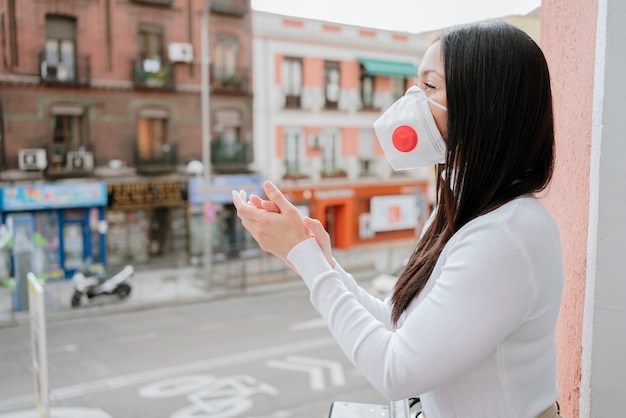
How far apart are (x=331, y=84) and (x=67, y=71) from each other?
451 centimetres

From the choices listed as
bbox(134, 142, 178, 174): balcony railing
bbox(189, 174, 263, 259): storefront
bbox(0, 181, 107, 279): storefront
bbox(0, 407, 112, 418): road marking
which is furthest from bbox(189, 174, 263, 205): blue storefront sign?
bbox(0, 407, 112, 418): road marking

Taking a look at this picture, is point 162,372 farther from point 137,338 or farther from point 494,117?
point 494,117

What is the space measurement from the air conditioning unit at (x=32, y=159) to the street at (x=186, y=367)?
2.13 m

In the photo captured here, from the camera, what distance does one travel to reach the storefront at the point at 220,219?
28.9 feet

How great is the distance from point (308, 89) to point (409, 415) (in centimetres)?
934

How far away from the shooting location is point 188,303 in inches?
277

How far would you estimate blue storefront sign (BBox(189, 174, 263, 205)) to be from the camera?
8820mm

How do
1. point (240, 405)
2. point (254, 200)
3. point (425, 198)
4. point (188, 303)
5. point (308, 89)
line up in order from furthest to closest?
point (425, 198)
point (308, 89)
point (188, 303)
point (240, 405)
point (254, 200)

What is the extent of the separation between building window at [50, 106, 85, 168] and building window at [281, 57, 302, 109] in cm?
343

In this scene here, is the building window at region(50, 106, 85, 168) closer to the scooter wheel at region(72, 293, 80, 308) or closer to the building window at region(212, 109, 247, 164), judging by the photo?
the scooter wheel at region(72, 293, 80, 308)

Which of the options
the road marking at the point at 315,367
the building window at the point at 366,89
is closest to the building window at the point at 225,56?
the building window at the point at 366,89

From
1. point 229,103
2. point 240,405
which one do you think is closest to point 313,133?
point 229,103

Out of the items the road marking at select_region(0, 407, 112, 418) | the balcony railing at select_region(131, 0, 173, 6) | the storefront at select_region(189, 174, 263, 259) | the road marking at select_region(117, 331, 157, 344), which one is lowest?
the road marking at select_region(117, 331, 157, 344)

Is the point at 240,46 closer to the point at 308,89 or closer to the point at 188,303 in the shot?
the point at 308,89
